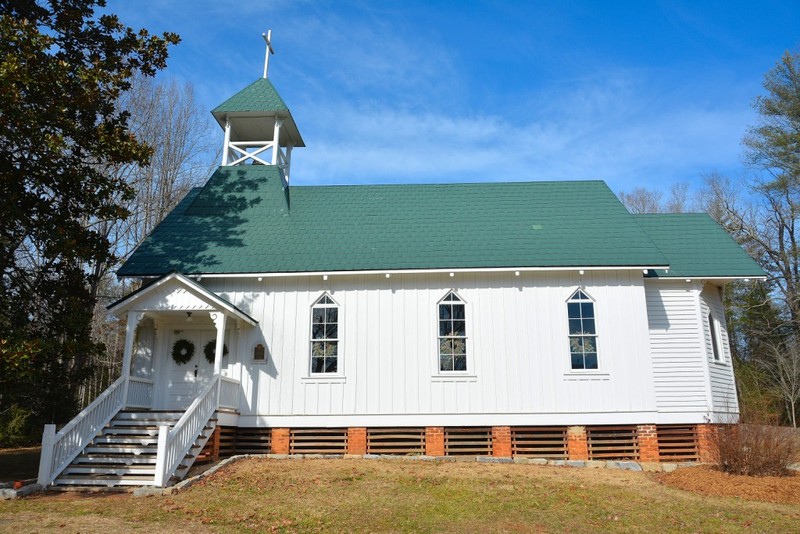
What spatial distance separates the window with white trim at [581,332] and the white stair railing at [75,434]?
36.2 ft

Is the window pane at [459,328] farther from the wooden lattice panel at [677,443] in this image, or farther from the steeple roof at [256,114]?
the steeple roof at [256,114]

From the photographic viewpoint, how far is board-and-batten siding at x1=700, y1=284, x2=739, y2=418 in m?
16.4

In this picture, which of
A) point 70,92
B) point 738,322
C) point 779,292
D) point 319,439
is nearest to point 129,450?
point 319,439

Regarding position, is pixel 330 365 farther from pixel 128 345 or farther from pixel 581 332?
pixel 581 332

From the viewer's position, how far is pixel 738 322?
3055 centimetres

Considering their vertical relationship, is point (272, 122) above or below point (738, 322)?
above

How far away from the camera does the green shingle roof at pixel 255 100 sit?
67.4 ft

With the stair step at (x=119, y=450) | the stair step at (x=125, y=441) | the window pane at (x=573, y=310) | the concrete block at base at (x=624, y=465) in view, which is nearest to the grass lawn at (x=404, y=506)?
the concrete block at base at (x=624, y=465)

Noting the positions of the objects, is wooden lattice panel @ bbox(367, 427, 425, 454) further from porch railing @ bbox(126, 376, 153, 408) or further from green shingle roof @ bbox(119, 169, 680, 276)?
porch railing @ bbox(126, 376, 153, 408)

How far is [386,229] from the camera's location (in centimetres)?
1797

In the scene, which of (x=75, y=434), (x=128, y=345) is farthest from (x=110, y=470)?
(x=128, y=345)

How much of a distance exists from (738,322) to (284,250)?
24294mm

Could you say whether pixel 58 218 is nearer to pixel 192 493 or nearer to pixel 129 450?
pixel 129 450

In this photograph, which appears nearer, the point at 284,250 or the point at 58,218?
the point at 58,218
